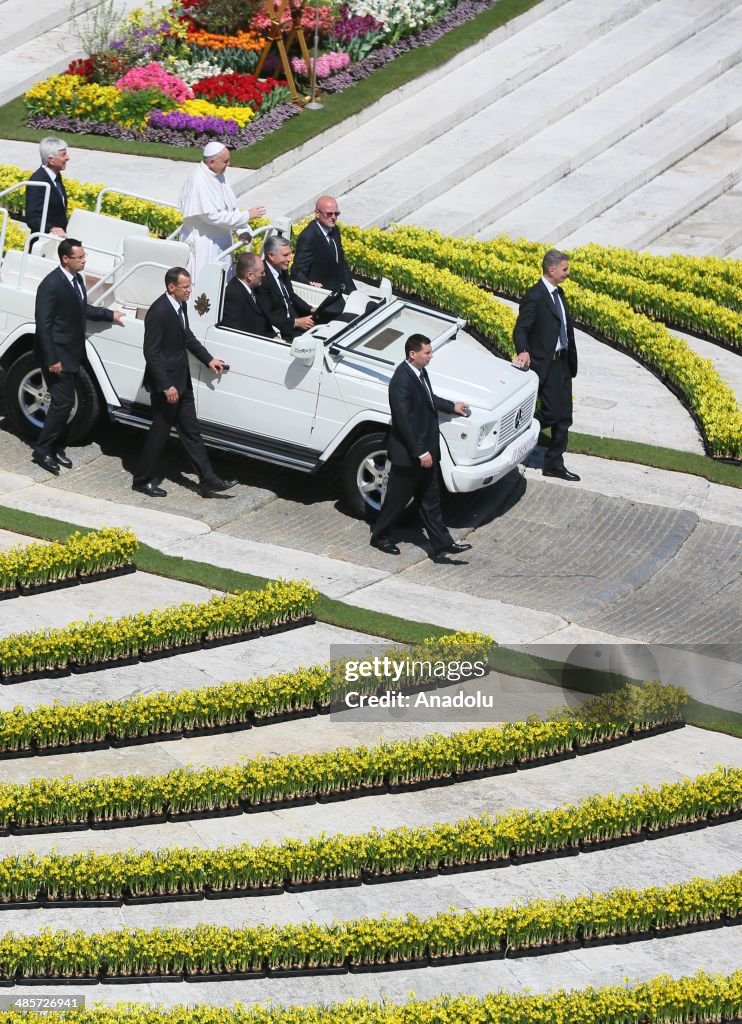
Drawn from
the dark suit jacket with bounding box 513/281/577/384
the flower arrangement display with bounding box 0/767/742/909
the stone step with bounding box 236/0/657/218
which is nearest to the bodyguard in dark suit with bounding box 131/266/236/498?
the dark suit jacket with bounding box 513/281/577/384

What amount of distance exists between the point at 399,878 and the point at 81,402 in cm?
656

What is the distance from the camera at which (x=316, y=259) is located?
15758 mm

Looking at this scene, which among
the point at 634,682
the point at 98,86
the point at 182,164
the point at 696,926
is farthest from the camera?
the point at 98,86

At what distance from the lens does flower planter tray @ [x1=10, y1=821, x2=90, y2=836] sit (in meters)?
9.88

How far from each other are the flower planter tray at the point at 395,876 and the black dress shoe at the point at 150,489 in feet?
18.6

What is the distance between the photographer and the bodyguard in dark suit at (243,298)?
14.2 meters

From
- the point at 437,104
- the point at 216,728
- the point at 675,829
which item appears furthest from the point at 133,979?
the point at 437,104

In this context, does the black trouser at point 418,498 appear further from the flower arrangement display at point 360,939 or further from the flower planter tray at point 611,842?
the flower arrangement display at point 360,939

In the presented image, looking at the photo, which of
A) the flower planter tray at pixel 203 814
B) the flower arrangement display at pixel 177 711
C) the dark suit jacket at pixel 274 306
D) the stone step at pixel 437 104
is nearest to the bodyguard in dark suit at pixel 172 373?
the dark suit jacket at pixel 274 306

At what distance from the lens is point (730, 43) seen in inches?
1056

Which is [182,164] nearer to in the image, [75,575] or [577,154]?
[577,154]

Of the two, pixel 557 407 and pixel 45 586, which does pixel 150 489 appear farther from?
pixel 557 407

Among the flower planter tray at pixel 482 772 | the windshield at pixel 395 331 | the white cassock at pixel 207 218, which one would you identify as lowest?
the flower planter tray at pixel 482 772

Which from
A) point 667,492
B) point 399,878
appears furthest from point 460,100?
point 399,878
